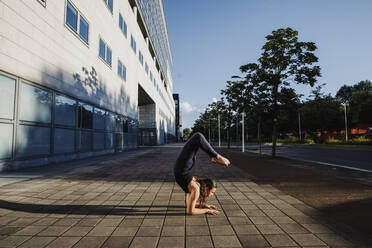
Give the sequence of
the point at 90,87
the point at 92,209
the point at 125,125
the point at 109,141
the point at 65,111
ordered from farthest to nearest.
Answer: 1. the point at 125,125
2. the point at 109,141
3. the point at 90,87
4. the point at 65,111
5. the point at 92,209

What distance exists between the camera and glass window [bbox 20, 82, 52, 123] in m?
8.56

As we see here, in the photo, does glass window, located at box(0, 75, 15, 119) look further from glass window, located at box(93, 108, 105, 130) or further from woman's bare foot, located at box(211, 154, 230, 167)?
woman's bare foot, located at box(211, 154, 230, 167)

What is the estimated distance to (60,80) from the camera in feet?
35.7

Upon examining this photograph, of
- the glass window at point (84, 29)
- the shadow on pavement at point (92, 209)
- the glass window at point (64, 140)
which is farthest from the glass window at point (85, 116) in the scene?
the shadow on pavement at point (92, 209)

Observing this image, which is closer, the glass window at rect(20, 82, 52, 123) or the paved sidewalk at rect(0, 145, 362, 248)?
the paved sidewalk at rect(0, 145, 362, 248)

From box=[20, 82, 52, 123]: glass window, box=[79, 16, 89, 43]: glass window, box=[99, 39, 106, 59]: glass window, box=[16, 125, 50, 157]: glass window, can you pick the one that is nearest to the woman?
box=[16, 125, 50, 157]: glass window

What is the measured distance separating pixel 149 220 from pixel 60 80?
402 inches

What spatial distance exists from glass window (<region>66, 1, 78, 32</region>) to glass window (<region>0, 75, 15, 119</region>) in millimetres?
5504

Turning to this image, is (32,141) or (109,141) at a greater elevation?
(32,141)

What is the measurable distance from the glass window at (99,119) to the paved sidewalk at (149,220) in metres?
9.77

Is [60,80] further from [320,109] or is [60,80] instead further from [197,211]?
[320,109]

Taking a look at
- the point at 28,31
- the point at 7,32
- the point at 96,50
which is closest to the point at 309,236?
the point at 7,32

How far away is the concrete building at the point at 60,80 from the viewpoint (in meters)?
8.02

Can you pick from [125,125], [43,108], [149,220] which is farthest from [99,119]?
[149,220]
